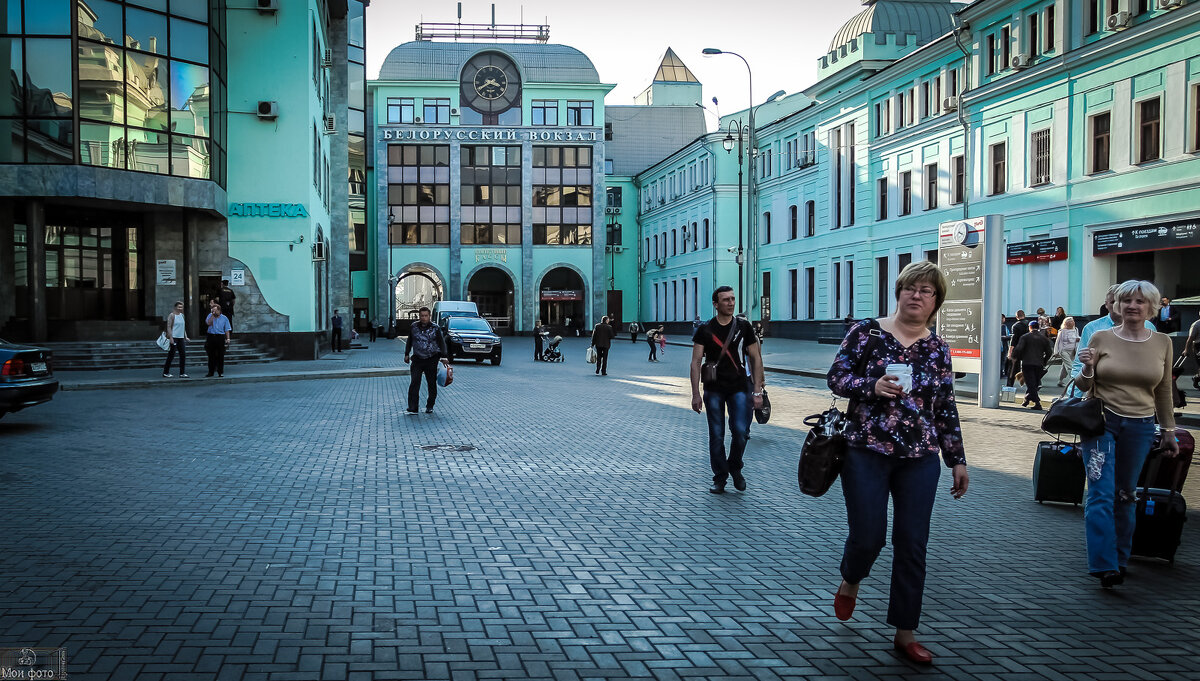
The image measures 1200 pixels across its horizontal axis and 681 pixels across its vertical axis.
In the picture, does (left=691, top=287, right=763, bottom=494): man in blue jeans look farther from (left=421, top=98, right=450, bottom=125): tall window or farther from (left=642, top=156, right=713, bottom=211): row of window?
(left=421, top=98, right=450, bottom=125): tall window

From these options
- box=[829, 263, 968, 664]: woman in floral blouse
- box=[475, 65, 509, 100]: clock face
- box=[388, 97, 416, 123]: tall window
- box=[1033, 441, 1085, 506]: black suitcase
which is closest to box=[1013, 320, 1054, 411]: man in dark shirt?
box=[1033, 441, 1085, 506]: black suitcase

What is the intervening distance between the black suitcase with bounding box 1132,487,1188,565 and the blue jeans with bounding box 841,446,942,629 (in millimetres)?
2592

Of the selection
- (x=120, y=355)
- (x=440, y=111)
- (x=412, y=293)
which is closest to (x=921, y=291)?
(x=120, y=355)

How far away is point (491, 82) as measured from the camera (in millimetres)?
70000

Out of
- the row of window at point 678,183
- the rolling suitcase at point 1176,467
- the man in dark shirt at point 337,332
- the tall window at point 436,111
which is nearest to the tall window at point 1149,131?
the rolling suitcase at point 1176,467

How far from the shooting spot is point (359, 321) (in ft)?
235

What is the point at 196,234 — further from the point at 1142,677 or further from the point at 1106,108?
the point at 1142,677

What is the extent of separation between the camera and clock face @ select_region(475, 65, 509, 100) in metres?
69.9

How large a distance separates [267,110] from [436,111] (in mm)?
40491

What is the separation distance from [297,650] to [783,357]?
31951mm

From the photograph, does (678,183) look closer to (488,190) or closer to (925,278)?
(488,190)

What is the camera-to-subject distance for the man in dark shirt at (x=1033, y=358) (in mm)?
17734

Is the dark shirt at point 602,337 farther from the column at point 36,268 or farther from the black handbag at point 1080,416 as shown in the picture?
the black handbag at point 1080,416

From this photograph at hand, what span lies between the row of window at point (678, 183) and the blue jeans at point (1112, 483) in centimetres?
5841
